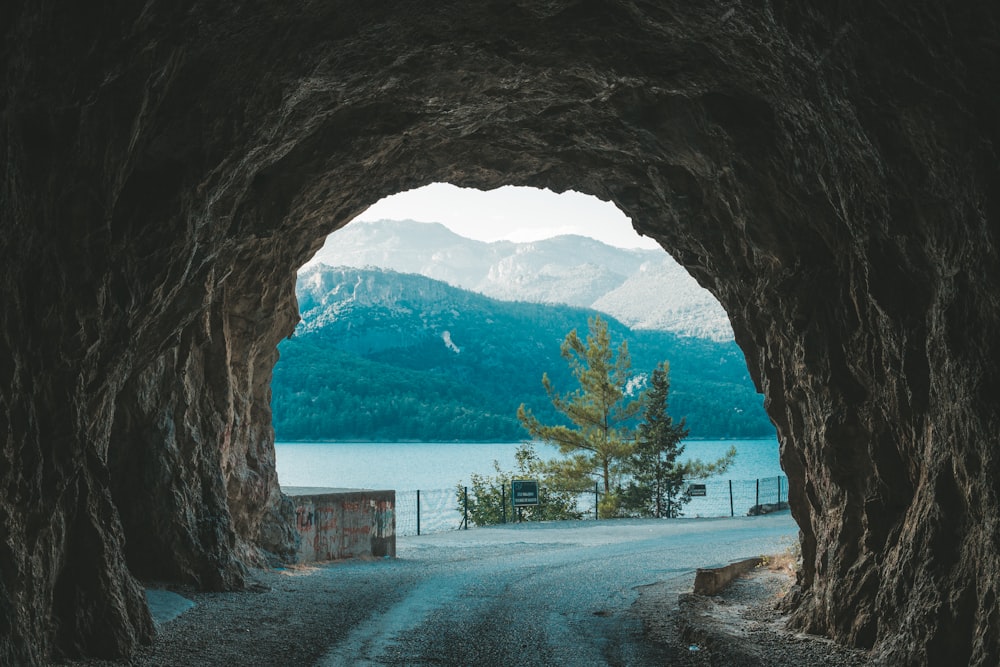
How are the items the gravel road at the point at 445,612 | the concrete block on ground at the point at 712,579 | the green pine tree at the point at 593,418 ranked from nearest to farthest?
the gravel road at the point at 445,612
the concrete block on ground at the point at 712,579
the green pine tree at the point at 593,418

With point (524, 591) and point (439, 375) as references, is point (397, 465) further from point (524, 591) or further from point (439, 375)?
point (524, 591)

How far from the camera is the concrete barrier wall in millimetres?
18547

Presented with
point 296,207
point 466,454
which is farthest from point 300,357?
point 296,207

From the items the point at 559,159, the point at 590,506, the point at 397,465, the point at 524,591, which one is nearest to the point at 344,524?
the point at 524,591

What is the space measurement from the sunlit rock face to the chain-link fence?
2271 centimetres

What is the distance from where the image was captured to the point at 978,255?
237 inches

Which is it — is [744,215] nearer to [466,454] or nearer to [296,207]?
[296,207]

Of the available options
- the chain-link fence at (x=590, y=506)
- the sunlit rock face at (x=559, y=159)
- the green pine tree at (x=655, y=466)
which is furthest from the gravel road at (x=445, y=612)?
the green pine tree at (x=655, y=466)

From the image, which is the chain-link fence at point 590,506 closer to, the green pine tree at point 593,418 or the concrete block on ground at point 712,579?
the green pine tree at point 593,418

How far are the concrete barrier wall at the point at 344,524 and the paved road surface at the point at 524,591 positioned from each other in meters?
0.78

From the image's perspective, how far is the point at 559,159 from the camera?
45.4ft

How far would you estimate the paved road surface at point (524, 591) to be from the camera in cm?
973

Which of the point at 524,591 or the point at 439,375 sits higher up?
the point at 439,375

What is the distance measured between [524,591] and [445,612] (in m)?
2.51
